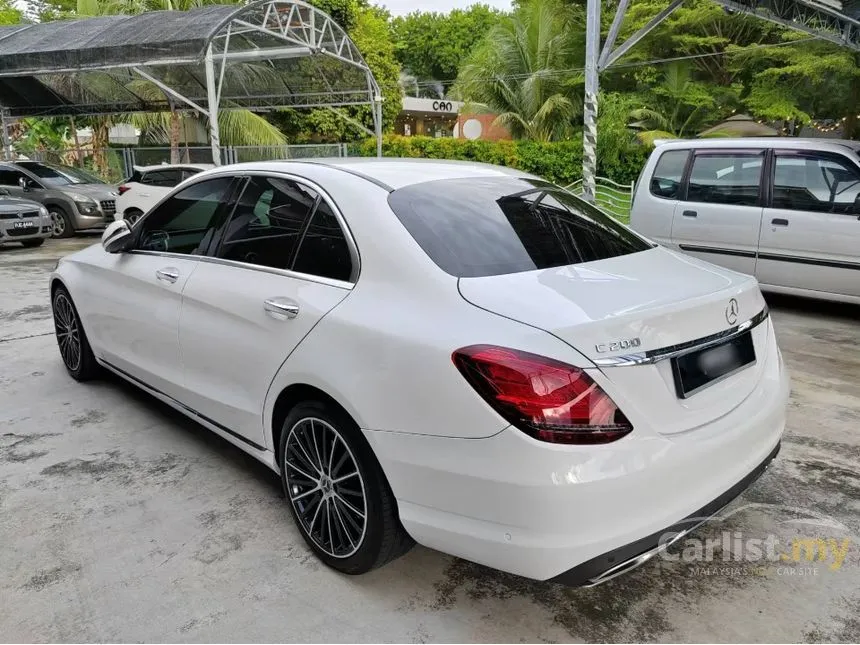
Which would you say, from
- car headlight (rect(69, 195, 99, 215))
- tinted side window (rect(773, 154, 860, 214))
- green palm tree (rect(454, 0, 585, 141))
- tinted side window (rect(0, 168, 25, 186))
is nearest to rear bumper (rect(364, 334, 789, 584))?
tinted side window (rect(773, 154, 860, 214))

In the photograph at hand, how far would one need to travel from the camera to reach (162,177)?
41.0ft

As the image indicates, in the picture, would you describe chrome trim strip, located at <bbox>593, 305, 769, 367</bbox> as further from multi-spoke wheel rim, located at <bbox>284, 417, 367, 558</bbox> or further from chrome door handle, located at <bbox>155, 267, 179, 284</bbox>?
chrome door handle, located at <bbox>155, 267, 179, 284</bbox>

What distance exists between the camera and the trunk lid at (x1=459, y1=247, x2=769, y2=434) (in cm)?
201

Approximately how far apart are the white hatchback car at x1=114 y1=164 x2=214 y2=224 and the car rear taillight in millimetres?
11145

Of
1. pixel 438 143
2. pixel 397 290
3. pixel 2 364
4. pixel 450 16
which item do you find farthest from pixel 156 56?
pixel 450 16

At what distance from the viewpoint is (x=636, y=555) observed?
2.04 meters

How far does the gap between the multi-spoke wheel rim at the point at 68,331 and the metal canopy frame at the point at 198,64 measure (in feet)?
23.8

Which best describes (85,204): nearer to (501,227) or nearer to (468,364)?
(501,227)

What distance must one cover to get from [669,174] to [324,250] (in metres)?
5.59

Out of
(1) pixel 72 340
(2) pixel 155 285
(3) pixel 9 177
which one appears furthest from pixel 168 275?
(3) pixel 9 177

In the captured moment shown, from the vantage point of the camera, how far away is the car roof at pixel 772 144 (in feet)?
20.4

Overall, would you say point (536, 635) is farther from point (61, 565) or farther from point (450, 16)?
point (450, 16)

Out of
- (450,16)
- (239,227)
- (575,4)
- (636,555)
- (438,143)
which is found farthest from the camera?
(450,16)

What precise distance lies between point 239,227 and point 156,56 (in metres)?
10.3
